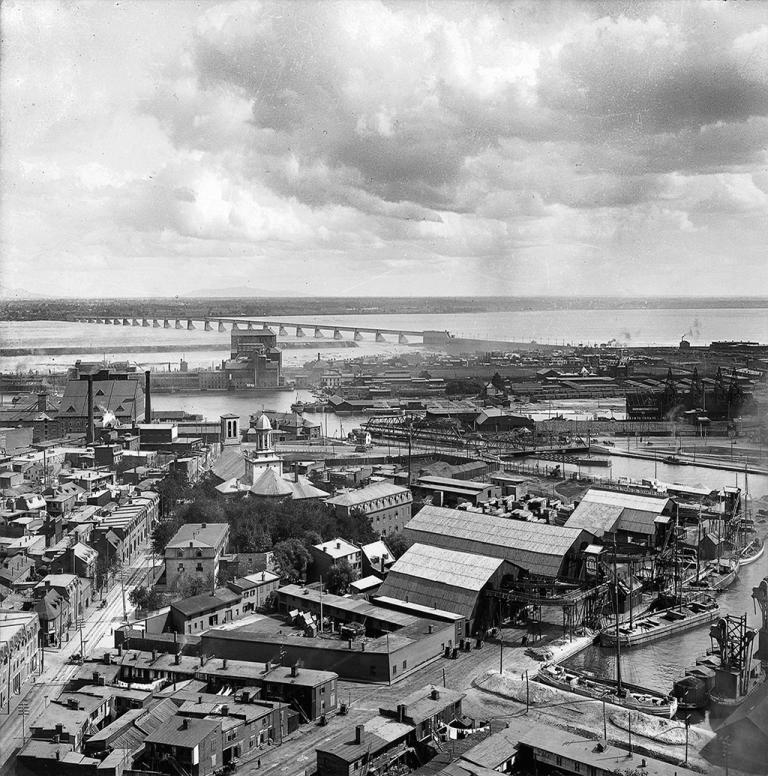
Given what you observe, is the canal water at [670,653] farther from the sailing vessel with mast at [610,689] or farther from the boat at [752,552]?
the sailing vessel with mast at [610,689]

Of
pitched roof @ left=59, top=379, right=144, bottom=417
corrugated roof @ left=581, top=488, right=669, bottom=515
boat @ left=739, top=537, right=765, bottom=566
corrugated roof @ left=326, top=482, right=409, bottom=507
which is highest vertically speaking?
pitched roof @ left=59, top=379, right=144, bottom=417

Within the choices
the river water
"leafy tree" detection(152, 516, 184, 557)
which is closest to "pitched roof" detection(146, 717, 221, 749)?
"leafy tree" detection(152, 516, 184, 557)

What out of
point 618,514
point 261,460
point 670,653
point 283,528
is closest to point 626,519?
point 618,514

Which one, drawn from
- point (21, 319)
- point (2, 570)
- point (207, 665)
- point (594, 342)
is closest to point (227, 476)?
point (2, 570)

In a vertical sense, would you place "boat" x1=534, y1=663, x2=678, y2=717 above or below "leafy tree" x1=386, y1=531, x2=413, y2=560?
below

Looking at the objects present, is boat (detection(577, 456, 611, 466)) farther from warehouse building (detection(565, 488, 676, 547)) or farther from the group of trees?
the group of trees

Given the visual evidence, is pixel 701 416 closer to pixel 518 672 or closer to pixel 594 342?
pixel 518 672

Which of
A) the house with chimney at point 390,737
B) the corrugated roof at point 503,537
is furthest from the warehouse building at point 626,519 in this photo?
the house with chimney at point 390,737
